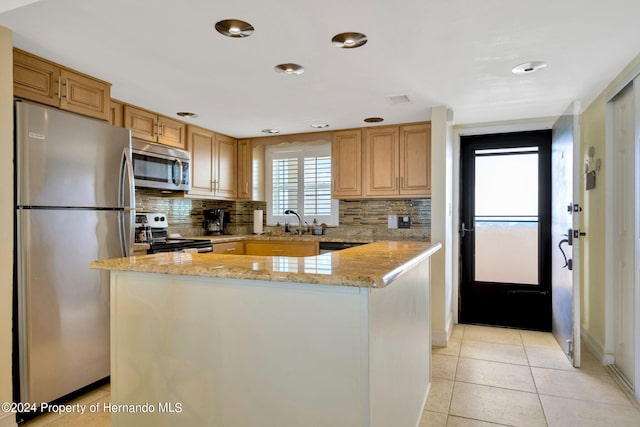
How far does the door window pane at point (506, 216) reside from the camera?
412cm

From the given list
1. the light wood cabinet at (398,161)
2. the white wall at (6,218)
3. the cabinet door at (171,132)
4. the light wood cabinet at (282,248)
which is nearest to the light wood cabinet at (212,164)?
the cabinet door at (171,132)

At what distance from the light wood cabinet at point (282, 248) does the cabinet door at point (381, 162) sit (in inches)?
34.1

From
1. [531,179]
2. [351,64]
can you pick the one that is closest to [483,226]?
[531,179]

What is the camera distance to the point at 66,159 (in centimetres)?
242

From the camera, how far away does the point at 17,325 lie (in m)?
2.20

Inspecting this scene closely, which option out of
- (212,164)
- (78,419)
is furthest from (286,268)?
(212,164)

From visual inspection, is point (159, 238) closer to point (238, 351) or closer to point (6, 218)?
point (6, 218)

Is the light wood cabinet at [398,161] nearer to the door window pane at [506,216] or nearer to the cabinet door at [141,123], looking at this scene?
the door window pane at [506,216]

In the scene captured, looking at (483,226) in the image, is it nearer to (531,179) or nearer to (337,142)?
(531,179)

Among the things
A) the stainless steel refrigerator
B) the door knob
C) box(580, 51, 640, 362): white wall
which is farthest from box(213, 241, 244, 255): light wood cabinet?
box(580, 51, 640, 362): white wall

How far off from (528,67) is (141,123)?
317 centimetres

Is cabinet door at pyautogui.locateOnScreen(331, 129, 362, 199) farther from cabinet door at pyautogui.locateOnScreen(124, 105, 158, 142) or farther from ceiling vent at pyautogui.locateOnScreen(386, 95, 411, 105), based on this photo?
cabinet door at pyautogui.locateOnScreen(124, 105, 158, 142)

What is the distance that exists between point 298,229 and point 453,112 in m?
2.36

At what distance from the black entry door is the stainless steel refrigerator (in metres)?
3.45
